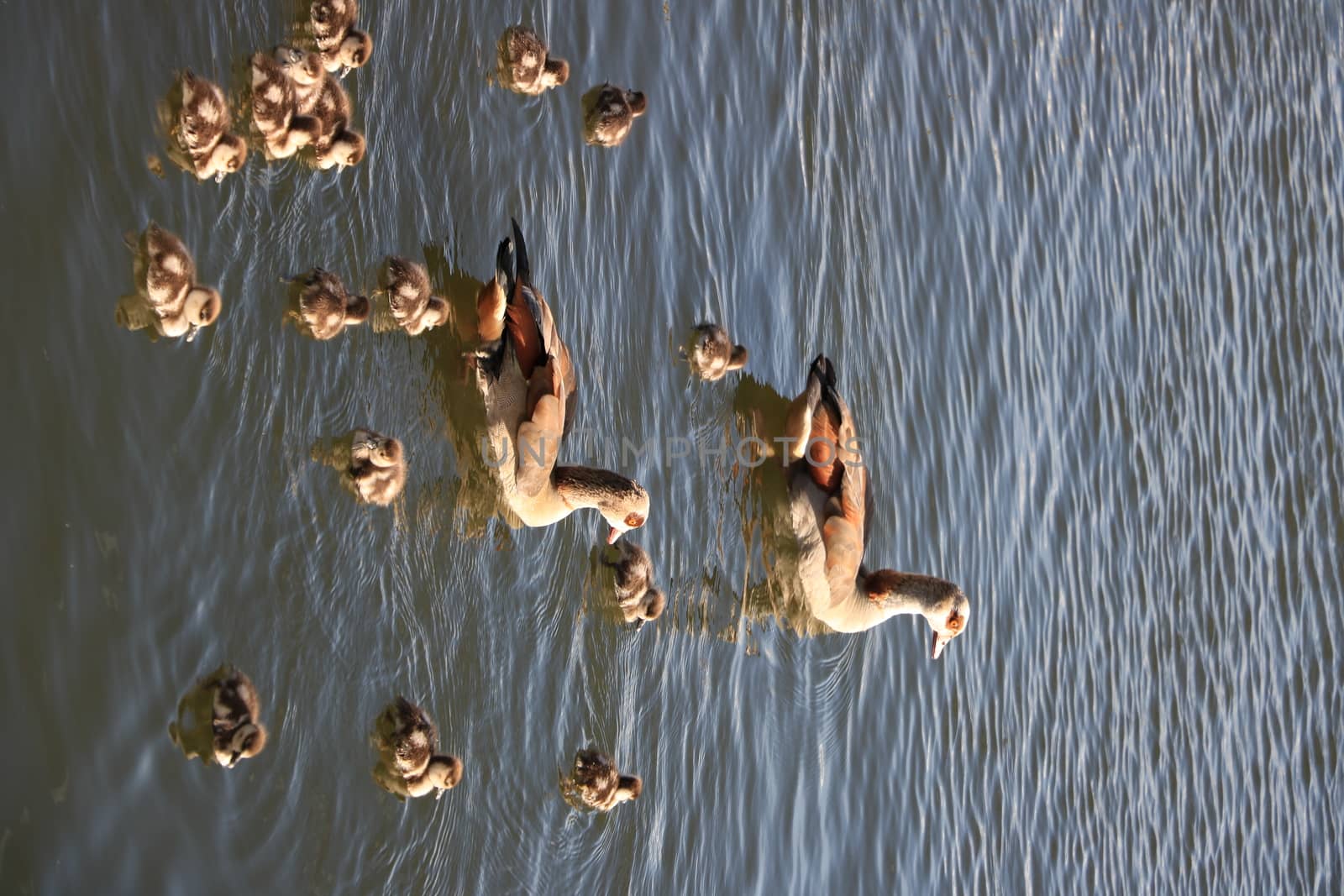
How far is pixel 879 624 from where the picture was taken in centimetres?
783

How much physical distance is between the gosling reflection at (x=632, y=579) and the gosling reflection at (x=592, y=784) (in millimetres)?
690

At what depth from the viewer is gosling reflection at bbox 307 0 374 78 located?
4.62m

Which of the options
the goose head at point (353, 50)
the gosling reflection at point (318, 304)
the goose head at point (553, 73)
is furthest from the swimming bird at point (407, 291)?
the goose head at point (553, 73)

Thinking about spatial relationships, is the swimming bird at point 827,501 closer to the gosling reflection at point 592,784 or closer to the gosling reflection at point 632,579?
the gosling reflection at point 632,579

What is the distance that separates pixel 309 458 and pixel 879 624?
13.8 feet

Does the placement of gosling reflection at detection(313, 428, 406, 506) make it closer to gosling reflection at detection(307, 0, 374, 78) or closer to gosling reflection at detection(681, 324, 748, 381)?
gosling reflection at detection(307, 0, 374, 78)

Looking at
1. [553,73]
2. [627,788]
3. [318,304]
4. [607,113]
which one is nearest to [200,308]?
[318,304]

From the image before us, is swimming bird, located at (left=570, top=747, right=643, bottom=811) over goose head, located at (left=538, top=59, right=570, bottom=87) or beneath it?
beneath

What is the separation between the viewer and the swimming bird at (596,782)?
5.85 meters

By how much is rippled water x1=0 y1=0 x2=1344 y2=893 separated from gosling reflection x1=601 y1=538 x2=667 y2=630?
0.14m

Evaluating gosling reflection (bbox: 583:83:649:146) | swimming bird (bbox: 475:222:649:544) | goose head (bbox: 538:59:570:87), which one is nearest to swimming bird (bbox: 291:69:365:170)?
swimming bird (bbox: 475:222:649:544)

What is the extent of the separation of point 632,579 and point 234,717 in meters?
2.33

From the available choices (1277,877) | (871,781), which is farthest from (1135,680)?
(871,781)

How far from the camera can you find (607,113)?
242 inches
